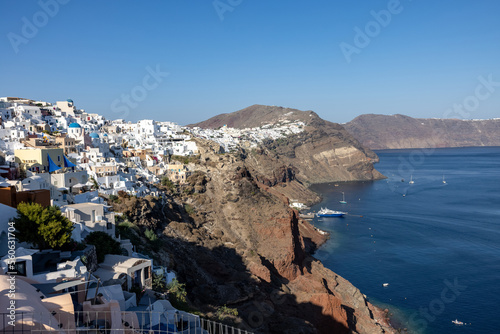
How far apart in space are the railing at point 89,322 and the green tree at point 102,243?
559 centimetres

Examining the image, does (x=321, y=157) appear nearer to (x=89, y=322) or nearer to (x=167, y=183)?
(x=167, y=183)

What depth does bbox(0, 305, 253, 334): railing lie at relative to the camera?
832 cm

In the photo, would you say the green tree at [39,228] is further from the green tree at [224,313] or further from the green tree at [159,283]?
the green tree at [224,313]

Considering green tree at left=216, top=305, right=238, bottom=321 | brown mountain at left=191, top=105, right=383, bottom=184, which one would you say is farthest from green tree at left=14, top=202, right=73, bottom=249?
brown mountain at left=191, top=105, right=383, bottom=184

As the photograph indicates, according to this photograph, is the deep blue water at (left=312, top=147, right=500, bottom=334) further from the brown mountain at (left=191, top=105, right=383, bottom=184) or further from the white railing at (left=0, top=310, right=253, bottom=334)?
the brown mountain at (left=191, top=105, right=383, bottom=184)

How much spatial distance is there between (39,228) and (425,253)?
51637mm

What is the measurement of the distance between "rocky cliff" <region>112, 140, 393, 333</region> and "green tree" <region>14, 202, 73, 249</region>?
1093cm

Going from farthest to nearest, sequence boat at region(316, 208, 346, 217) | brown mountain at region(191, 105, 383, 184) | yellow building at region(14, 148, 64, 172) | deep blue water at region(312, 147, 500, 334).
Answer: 1. brown mountain at region(191, 105, 383, 184)
2. boat at region(316, 208, 346, 217)
3. deep blue water at region(312, 147, 500, 334)
4. yellow building at region(14, 148, 64, 172)

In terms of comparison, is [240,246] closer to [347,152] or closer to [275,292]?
[275,292]

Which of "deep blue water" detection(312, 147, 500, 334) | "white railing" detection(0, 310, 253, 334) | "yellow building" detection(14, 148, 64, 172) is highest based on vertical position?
"yellow building" detection(14, 148, 64, 172)

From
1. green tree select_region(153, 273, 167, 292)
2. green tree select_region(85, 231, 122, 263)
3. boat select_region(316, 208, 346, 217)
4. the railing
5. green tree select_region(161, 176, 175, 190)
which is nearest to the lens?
the railing

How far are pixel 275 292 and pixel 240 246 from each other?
25.5 feet

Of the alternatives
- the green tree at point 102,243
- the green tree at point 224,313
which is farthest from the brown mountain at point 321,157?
the green tree at point 102,243

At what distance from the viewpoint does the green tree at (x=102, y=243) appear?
18797 mm
